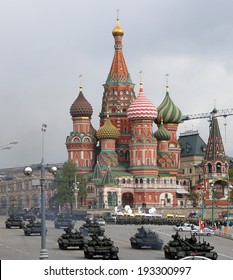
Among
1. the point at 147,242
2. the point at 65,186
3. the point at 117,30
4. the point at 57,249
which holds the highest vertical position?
the point at 117,30

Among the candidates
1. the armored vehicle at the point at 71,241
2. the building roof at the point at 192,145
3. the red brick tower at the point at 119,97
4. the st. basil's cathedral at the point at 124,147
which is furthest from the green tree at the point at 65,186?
the armored vehicle at the point at 71,241

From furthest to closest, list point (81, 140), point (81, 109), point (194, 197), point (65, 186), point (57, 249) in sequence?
point (194, 197), point (81, 109), point (81, 140), point (65, 186), point (57, 249)

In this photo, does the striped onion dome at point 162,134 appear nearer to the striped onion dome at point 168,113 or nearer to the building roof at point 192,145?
the striped onion dome at point 168,113

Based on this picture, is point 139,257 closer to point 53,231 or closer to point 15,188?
point 53,231

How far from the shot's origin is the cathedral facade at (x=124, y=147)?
125312mm

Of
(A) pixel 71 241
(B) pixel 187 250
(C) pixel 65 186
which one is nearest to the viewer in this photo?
(B) pixel 187 250

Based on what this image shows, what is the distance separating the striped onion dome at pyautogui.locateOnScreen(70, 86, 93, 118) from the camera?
130 metres

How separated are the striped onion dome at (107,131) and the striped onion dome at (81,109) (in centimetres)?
360

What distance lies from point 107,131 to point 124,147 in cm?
587

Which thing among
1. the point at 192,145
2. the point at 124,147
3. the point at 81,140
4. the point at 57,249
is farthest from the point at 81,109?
the point at 57,249

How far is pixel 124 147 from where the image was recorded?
432 feet

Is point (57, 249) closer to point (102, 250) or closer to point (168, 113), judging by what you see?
point (102, 250)

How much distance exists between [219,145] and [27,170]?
309ft

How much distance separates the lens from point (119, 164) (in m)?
130
